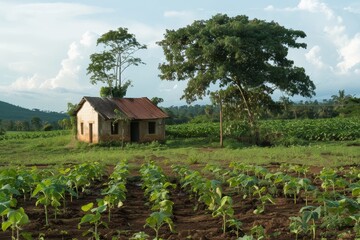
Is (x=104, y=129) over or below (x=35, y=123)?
below

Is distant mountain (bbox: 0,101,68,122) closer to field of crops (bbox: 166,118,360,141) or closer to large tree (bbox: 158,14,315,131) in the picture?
field of crops (bbox: 166,118,360,141)

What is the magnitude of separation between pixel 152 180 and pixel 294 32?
21138 mm

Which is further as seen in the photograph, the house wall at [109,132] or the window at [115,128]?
the window at [115,128]

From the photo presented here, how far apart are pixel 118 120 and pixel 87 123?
7.40ft

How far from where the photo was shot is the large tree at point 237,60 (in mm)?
26484

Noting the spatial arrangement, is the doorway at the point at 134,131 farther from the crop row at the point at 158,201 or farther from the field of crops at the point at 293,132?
the crop row at the point at 158,201

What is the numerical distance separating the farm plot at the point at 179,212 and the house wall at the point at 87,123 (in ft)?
57.1

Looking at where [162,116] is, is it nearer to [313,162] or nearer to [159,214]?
[313,162]

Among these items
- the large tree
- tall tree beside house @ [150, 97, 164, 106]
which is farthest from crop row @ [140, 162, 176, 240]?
tall tree beside house @ [150, 97, 164, 106]

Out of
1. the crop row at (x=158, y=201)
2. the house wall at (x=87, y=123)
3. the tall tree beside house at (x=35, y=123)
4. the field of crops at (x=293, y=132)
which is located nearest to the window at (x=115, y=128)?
the house wall at (x=87, y=123)

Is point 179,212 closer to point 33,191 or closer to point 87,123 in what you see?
point 33,191

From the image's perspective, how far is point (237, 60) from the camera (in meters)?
26.4

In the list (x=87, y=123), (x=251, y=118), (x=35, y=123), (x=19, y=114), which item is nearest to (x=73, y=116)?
(x=87, y=123)

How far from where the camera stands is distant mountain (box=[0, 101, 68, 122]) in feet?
334
